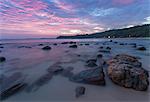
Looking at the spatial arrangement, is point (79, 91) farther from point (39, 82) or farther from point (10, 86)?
point (10, 86)

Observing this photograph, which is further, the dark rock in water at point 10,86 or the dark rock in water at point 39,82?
the dark rock in water at point 39,82

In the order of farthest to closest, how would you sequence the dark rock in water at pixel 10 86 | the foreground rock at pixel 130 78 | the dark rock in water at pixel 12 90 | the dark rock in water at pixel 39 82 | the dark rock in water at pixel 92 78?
the dark rock in water at pixel 92 78
the dark rock in water at pixel 39 82
the foreground rock at pixel 130 78
the dark rock in water at pixel 10 86
the dark rock in water at pixel 12 90

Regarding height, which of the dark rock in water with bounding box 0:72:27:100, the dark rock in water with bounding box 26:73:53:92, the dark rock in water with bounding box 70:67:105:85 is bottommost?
the dark rock in water with bounding box 26:73:53:92

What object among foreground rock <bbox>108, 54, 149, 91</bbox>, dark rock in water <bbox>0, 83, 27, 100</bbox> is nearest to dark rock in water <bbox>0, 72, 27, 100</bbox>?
dark rock in water <bbox>0, 83, 27, 100</bbox>

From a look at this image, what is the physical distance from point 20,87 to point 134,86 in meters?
4.38

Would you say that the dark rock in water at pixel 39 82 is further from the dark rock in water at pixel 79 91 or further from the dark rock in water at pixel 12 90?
the dark rock in water at pixel 79 91

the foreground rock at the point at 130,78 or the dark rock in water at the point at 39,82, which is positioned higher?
the foreground rock at the point at 130,78

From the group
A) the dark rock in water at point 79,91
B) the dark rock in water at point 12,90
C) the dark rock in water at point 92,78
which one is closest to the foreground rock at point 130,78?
the dark rock in water at point 92,78

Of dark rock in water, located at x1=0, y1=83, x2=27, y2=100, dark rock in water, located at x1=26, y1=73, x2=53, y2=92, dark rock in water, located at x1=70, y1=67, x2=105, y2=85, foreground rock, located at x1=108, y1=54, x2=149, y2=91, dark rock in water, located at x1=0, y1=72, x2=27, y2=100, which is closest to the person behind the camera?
dark rock in water, located at x1=0, y1=83, x2=27, y2=100

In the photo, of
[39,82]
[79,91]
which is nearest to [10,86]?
[39,82]

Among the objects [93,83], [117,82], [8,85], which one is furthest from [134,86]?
[8,85]

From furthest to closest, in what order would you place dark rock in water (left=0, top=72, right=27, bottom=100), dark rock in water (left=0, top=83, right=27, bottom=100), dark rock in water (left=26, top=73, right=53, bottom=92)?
1. dark rock in water (left=26, top=73, right=53, bottom=92)
2. dark rock in water (left=0, top=72, right=27, bottom=100)
3. dark rock in water (left=0, top=83, right=27, bottom=100)

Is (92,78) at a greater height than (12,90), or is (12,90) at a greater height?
(92,78)

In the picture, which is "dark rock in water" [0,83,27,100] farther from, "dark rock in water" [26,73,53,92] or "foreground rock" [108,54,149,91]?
"foreground rock" [108,54,149,91]
